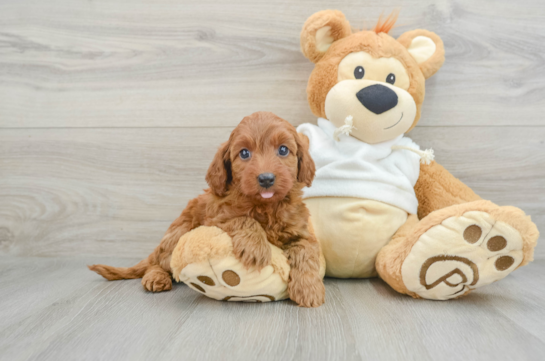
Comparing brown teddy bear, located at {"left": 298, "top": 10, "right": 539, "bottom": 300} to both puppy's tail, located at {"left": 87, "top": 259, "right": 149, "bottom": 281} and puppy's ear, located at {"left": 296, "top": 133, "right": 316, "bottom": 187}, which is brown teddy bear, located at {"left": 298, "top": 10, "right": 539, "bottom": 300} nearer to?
puppy's ear, located at {"left": 296, "top": 133, "right": 316, "bottom": 187}

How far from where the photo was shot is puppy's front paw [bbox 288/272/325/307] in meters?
0.89

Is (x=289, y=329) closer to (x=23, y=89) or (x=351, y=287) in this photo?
(x=351, y=287)

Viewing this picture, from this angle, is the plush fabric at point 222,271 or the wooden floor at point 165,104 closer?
the plush fabric at point 222,271

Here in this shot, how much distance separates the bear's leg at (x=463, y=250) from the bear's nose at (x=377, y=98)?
12.2 inches

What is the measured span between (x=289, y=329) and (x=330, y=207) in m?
0.40

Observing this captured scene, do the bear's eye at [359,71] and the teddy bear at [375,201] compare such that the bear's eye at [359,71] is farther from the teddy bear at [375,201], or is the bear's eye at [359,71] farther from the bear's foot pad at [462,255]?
the bear's foot pad at [462,255]

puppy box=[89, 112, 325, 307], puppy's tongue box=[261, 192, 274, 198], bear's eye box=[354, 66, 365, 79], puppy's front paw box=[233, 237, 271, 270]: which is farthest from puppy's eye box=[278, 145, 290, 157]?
bear's eye box=[354, 66, 365, 79]

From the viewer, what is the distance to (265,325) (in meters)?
0.80

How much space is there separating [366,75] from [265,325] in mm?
719

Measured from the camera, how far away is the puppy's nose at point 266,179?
2.67ft

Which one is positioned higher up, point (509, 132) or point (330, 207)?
point (509, 132)

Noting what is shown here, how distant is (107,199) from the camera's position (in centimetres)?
140

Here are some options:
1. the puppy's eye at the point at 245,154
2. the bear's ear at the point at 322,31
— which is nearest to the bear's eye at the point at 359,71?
the bear's ear at the point at 322,31

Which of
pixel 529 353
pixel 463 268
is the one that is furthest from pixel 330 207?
pixel 529 353
